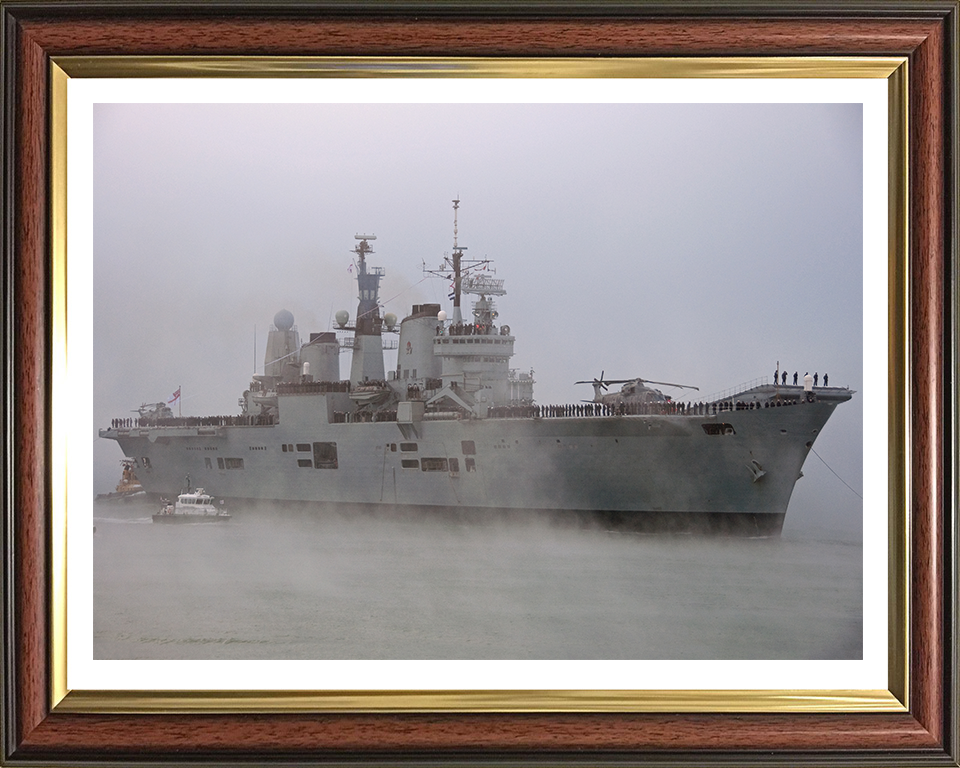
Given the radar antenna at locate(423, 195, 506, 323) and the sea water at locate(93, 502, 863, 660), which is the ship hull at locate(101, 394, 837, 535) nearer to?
the sea water at locate(93, 502, 863, 660)

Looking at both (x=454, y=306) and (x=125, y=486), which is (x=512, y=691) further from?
(x=125, y=486)

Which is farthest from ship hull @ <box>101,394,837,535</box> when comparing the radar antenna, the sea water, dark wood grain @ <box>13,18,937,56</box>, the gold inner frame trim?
dark wood grain @ <box>13,18,937,56</box>

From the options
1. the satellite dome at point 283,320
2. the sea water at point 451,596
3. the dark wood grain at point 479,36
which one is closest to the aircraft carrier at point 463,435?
the satellite dome at point 283,320

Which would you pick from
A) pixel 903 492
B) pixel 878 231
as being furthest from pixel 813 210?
pixel 903 492

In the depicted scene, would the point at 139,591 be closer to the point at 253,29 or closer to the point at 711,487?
the point at 253,29

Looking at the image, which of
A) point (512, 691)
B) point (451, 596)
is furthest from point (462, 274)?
point (512, 691)

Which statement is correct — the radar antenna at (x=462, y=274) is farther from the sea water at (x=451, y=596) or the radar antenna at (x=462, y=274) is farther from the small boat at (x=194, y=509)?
the small boat at (x=194, y=509)

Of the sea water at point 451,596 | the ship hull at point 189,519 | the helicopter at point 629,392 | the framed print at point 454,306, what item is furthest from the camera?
the helicopter at point 629,392
